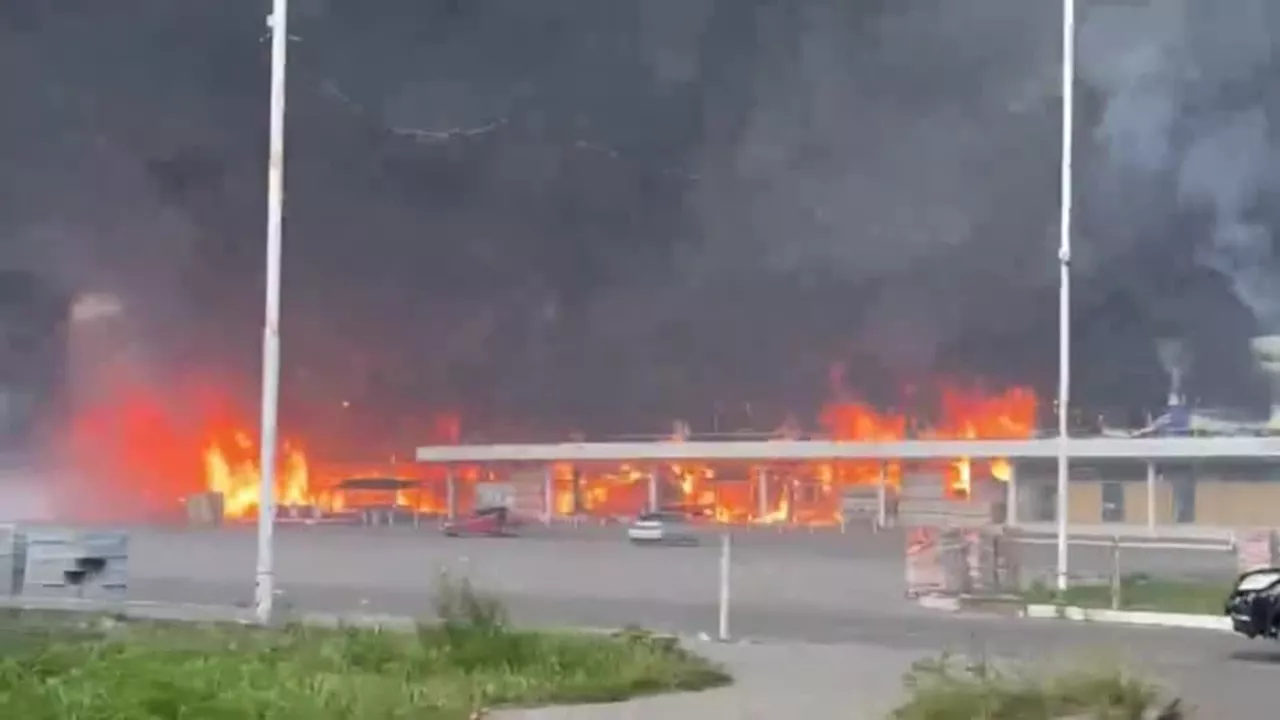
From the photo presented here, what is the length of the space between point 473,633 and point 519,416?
2746 inches

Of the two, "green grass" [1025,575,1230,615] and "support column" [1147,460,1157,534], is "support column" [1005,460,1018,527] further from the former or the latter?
"green grass" [1025,575,1230,615]

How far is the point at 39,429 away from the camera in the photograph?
60.3 metres

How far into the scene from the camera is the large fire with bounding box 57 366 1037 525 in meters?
62.4

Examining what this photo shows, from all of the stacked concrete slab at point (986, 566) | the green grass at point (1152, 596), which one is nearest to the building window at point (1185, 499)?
the green grass at point (1152, 596)

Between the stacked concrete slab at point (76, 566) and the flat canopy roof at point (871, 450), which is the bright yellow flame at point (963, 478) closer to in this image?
the flat canopy roof at point (871, 450)

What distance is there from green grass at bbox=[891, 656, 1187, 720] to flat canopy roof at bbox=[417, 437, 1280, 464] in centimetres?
3840

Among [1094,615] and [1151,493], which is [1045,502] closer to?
[1151,493]

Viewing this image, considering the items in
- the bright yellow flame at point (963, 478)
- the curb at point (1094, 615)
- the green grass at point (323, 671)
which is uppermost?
the bright yellow flame at point (963, 478)

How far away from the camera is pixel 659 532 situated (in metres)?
49.4

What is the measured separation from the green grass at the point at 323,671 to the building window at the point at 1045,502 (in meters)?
44.6

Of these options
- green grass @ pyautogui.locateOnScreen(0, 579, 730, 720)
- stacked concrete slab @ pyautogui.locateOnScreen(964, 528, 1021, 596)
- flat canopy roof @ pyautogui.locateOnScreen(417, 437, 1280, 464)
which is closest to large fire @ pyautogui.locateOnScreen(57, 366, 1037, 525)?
flat canopy roof @ pyautogui.locateOnScreen(417, 437, 1280, 464)

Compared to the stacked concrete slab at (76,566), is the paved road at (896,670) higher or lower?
lower

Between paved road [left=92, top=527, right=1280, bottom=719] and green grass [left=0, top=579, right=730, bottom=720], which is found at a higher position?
green grass [left=0, top=579, right=730, bottom=720]

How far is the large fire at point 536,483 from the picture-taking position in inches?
2456
